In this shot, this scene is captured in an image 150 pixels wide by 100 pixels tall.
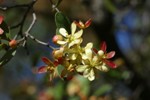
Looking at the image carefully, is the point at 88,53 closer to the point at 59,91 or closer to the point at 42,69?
the point at 42,69

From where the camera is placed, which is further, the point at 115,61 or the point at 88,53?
the point at 115,61

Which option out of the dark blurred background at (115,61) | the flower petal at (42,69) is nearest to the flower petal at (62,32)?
the flower petal at (42,69)

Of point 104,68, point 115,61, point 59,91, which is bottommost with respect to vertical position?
point 59,91

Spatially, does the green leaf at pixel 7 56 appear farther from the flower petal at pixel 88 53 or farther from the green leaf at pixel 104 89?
the green leaf at pixel 104 89

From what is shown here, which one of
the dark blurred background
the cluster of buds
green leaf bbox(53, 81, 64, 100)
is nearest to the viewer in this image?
the cluster of buds

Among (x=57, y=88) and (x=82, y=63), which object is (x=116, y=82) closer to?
(x=57, y=88)

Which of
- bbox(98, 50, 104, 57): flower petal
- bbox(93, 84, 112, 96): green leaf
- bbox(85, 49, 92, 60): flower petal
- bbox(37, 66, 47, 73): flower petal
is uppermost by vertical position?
bbox(85, 49, 92, 60): flower petal

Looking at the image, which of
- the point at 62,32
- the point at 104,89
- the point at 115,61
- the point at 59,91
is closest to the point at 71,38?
the point at 62,32

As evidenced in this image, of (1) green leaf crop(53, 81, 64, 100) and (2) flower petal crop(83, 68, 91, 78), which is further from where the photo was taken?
(1) green leaf crop(53, 81, 64, 100)

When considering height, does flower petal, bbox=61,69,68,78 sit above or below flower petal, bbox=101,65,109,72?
above

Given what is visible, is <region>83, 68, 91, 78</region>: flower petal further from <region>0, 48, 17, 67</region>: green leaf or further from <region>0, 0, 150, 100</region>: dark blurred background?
<region>0, 0, 150, 100</region>: dark blurred background

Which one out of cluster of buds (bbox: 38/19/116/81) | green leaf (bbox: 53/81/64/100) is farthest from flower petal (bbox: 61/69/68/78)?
green leaf (bbox: 53/81/64/100)

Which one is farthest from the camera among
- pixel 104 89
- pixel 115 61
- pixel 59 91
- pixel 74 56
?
pixel 59 91
